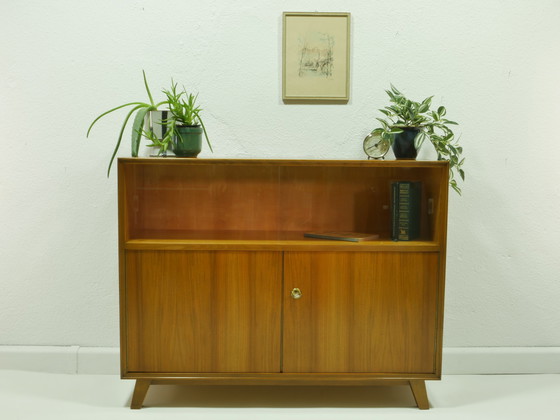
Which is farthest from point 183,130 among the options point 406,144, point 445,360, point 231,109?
point 445,360

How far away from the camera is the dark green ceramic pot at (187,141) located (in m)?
2.21

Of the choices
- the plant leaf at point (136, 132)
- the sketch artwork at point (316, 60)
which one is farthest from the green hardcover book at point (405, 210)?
the plant leaf at point (136, 132)

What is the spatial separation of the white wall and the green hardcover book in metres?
0.36

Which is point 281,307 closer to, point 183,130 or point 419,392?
point 419,392

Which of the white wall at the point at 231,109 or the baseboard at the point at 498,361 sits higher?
the white wall at the point at 231,109

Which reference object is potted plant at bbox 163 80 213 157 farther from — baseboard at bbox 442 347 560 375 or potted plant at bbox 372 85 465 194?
baseboard at bbox 442 347 560 375

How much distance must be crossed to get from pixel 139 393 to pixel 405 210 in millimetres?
1281

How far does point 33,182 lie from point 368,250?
1.54 meters

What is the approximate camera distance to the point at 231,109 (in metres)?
2.54

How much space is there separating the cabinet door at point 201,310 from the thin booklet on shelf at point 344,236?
22 cm

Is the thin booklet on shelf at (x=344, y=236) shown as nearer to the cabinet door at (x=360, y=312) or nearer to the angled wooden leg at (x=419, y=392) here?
the cabinet door at (x=360, y=312)

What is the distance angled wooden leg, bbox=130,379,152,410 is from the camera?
7.18 ft

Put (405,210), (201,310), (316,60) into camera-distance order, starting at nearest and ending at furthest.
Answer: (201,310), (405,210), (316,60)

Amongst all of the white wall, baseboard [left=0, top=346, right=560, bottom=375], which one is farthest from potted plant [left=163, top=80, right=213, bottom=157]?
baseboard [left=0, top=346, right=560, bottom=375]
